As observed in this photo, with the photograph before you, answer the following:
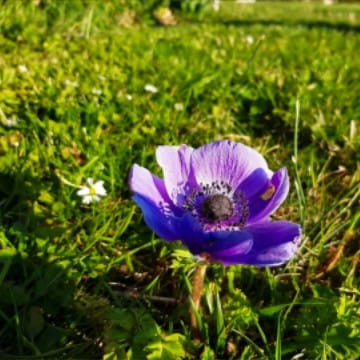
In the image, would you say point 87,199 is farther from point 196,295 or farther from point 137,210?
point 196,295

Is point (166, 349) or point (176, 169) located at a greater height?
point (176, 169)

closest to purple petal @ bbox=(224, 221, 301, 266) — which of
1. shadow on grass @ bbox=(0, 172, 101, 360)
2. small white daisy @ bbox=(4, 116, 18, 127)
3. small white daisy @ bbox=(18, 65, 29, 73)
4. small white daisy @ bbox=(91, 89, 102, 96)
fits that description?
shadow on grass @ bbox=(0, 172, 101, 360)

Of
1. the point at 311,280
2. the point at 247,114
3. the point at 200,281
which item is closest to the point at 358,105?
the point at 247,114

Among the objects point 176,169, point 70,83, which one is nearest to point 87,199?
point 176,169

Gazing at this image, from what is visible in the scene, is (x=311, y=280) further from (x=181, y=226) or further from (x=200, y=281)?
(x=181, y=226)

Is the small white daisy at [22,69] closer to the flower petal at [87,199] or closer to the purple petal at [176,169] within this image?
the flower petal at [87,199]

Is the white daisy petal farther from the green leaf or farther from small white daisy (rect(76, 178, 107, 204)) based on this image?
the green leaf

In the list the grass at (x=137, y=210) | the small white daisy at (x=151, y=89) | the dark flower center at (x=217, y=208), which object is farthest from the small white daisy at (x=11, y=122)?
the dark flower center at (x=217, y=208)
